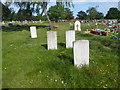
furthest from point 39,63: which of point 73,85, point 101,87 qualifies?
point 101,87

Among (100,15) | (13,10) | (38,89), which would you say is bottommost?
(38,89)

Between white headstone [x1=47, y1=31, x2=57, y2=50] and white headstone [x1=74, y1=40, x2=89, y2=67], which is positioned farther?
white headstone [x1=47, y1=31, x2=57, y2=50]

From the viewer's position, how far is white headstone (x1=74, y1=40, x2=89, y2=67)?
15.6 feet

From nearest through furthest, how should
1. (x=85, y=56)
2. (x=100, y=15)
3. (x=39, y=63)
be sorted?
(x=85, y=56) → (x=39, y=63) → (x=100, y=15)

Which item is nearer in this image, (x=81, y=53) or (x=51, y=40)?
(x=81, y=53)

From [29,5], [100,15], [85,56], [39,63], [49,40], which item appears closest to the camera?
[85,56]

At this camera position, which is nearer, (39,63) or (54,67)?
(54,67)

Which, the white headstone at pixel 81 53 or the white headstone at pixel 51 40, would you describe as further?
the white headstone at pixel 51 40

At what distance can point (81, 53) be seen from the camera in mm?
4840

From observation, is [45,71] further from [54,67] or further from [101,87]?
[101,87]

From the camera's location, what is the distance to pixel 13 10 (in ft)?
79.6

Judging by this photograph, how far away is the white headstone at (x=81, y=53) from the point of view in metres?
4.75

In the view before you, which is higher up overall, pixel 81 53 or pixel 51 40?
pixel 51 40

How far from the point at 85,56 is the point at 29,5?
68.4 feet
